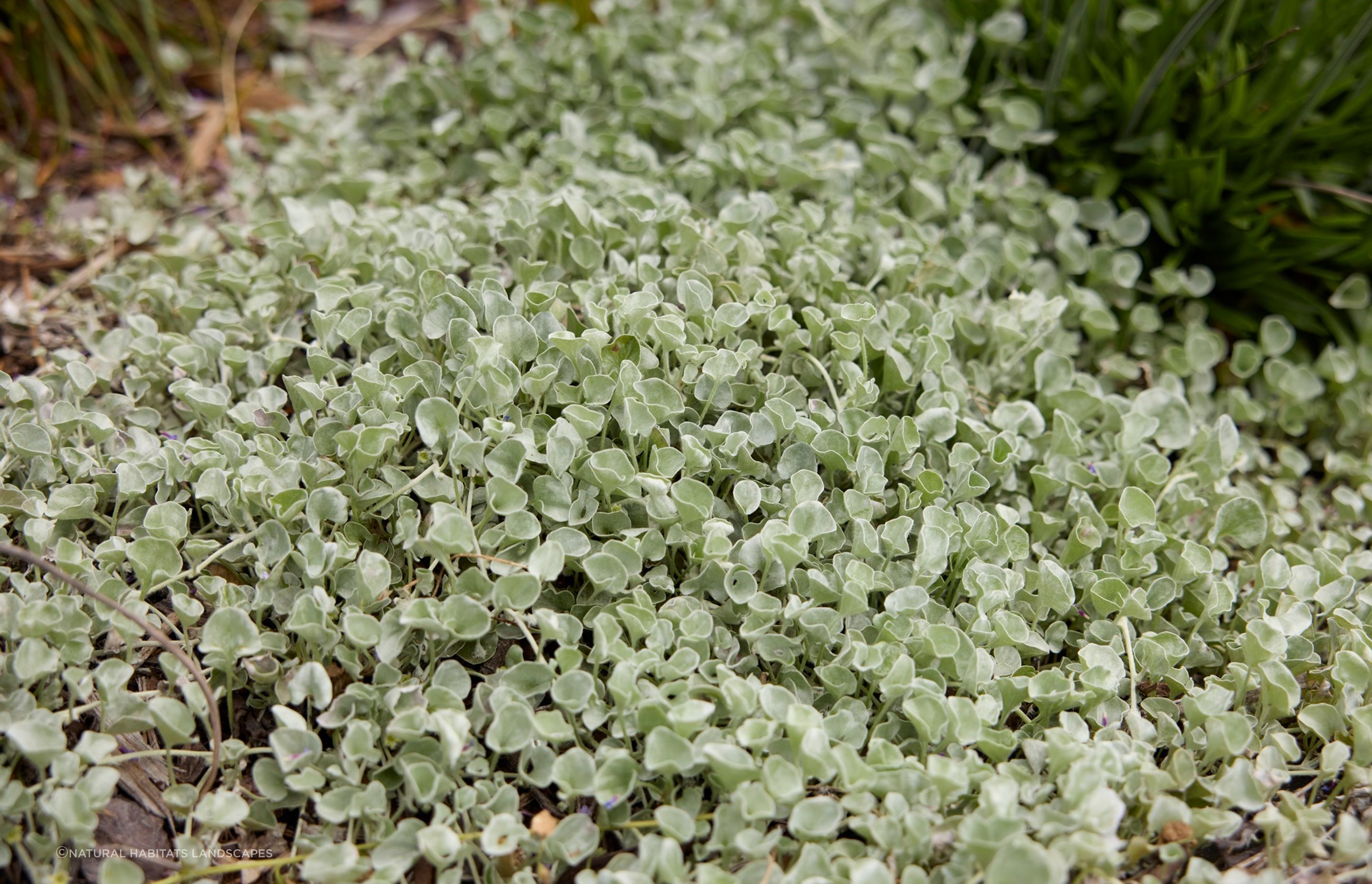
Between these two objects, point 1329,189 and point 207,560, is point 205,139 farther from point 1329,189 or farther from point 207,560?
point 1329,189

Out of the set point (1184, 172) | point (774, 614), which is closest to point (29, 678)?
point (774, 614)

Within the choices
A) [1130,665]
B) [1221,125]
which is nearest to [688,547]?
[1130,665]

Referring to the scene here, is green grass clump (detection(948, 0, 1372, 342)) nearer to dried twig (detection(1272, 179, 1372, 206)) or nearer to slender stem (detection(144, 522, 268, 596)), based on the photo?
dried twig (detection(1272, 179, 1372, 206))

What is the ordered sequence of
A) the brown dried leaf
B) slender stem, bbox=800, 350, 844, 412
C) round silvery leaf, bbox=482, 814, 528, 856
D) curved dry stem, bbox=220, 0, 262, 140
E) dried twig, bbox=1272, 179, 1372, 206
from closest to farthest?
round silvery leaf, bbox=482, 814, 528, 856 < slender stem, bbox=800, 350, 844, 412 < dried twig, bbox=1272, 179, 1372, 206 < the brown dried leaf < curved dry stem, bbox=220, 0, 262, 140

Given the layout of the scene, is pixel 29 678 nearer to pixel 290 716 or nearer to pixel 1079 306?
pixel 290 716

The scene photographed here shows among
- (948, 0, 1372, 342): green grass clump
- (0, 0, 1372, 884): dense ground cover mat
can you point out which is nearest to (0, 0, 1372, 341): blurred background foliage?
(948, 0, 1372, 342): green grass clump

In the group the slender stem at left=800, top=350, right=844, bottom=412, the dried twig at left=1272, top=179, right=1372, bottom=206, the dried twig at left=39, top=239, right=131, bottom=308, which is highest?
the dried twig at left=1272, top=179, right=1372, bottom=206
